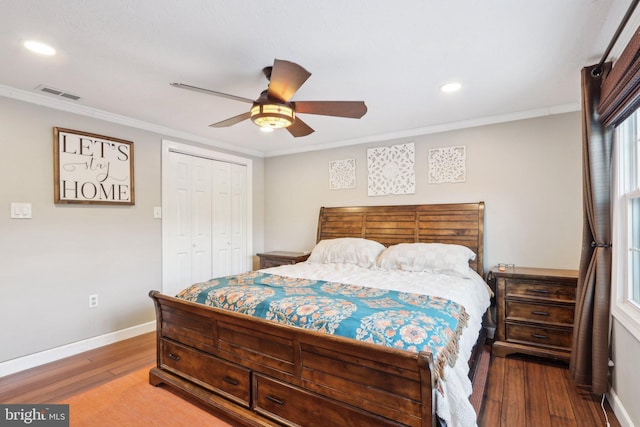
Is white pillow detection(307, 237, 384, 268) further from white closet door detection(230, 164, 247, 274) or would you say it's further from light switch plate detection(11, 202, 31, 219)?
light switch plate detection(11, 202, 31, 219)

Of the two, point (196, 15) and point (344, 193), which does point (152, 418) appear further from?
point (344, 193)

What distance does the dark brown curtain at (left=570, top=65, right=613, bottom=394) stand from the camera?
6.87 ft

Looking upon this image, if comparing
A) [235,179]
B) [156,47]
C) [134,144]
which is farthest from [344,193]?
[156,47]

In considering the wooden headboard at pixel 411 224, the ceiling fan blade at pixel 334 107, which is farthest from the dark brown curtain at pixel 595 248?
the ceiling fan blade at pixel 334 107

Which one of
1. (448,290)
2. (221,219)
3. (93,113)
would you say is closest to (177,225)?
(221,219)

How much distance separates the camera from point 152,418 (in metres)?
2.00

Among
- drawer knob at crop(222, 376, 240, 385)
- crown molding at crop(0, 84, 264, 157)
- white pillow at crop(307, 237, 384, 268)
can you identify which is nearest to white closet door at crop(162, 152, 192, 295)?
crown molding at crop(0, 84, 264, 157)

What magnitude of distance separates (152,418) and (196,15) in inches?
94.0

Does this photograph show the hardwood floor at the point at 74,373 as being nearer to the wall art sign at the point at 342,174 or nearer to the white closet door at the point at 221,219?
the white closet door at the point at 221,219

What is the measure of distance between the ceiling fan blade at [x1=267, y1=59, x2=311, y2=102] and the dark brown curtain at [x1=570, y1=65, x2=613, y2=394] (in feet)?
6.36

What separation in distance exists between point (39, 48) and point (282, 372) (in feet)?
8.05

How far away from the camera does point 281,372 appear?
5.83 feet

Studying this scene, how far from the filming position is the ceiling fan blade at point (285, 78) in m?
1.70

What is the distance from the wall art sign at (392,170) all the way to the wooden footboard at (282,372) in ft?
8.57
